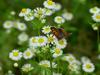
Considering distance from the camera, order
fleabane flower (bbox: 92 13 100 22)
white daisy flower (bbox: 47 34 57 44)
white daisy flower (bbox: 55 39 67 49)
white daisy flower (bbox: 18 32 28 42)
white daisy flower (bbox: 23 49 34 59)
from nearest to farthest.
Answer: white daisy flower (bbox: 47 34 57 44), white daisy flower (bbox: 55 39 67 49), white daisy flower (bbox: 23 49 34 59), fleabane flower (bbox: 92 13 100 22), white daisy flower (bbox: 18 32 28 42)

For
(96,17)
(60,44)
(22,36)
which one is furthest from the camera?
(22,36)

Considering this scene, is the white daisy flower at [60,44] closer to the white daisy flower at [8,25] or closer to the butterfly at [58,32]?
the butterfly at [58,32]

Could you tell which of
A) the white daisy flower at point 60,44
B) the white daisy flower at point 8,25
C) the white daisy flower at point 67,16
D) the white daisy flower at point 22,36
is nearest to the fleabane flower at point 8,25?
the white daisy flower at point 8,25

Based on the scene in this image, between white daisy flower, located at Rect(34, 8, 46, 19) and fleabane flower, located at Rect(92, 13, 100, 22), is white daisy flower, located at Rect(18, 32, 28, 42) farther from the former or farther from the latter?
white daisy flower, located at Rect(34, 8, 46, 19)

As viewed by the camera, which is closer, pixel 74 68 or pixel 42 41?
pixel 42 41

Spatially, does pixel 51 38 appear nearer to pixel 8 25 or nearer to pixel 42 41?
pixel 42 41

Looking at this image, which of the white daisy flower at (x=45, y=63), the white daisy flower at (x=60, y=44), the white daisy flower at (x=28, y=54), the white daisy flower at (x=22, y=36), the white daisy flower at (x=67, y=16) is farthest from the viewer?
the white daisy flower at (x=67, y=16)

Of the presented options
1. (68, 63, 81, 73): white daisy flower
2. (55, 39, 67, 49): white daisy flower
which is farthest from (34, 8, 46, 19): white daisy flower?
(68, 63, 81, 73): white daisy flower

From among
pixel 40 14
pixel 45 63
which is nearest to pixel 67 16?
pixel 45 63

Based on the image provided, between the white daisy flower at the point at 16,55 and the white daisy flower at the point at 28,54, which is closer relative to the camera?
the white daisy flower at the point at 16,55

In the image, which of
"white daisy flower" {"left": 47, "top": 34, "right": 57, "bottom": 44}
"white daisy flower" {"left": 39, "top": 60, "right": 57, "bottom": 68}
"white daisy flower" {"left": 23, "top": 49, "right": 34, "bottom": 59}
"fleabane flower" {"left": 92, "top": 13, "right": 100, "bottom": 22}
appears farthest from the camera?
"fleabane flower" {"left": 92, "top": 13, "right": 100, "bottom": 22}

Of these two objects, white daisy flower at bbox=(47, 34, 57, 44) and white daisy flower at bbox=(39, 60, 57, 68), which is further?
white daisy flower at bbox=(39, 60, 57, 68)
